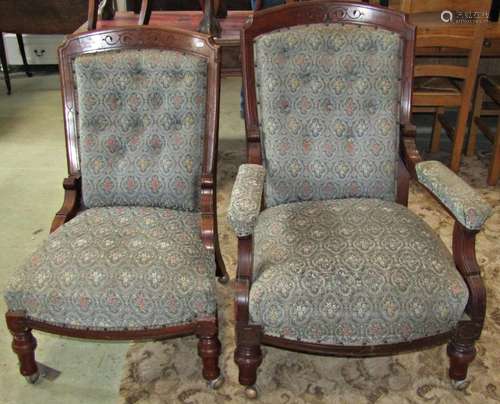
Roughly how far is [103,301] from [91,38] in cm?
91

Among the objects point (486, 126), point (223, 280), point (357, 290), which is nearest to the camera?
point (357, 290)

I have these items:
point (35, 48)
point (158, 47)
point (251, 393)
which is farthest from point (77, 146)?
point (35, 48)

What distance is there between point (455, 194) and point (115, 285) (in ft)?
3.35

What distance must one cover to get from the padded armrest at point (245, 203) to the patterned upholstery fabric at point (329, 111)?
0.79ft

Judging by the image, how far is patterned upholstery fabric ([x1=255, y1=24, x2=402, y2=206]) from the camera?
6.18 ft

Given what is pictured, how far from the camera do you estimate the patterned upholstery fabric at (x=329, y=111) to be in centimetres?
188


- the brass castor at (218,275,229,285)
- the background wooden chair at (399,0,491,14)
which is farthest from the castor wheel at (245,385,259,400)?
the background wooden chair at (399,0,491,14)

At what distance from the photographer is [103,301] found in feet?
5.16

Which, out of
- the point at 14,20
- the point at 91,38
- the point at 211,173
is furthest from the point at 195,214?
the point at 14,20

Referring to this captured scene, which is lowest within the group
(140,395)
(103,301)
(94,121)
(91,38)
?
(140,395)

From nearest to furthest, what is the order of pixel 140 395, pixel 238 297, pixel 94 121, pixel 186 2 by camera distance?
pixel 238 297
pixel 140 395
pixel 94 121
pixel 186 2

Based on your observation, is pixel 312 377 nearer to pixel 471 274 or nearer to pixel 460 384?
pixel 460 384

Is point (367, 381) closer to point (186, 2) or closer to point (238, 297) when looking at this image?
point (238, 297)

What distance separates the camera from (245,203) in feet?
5.03
